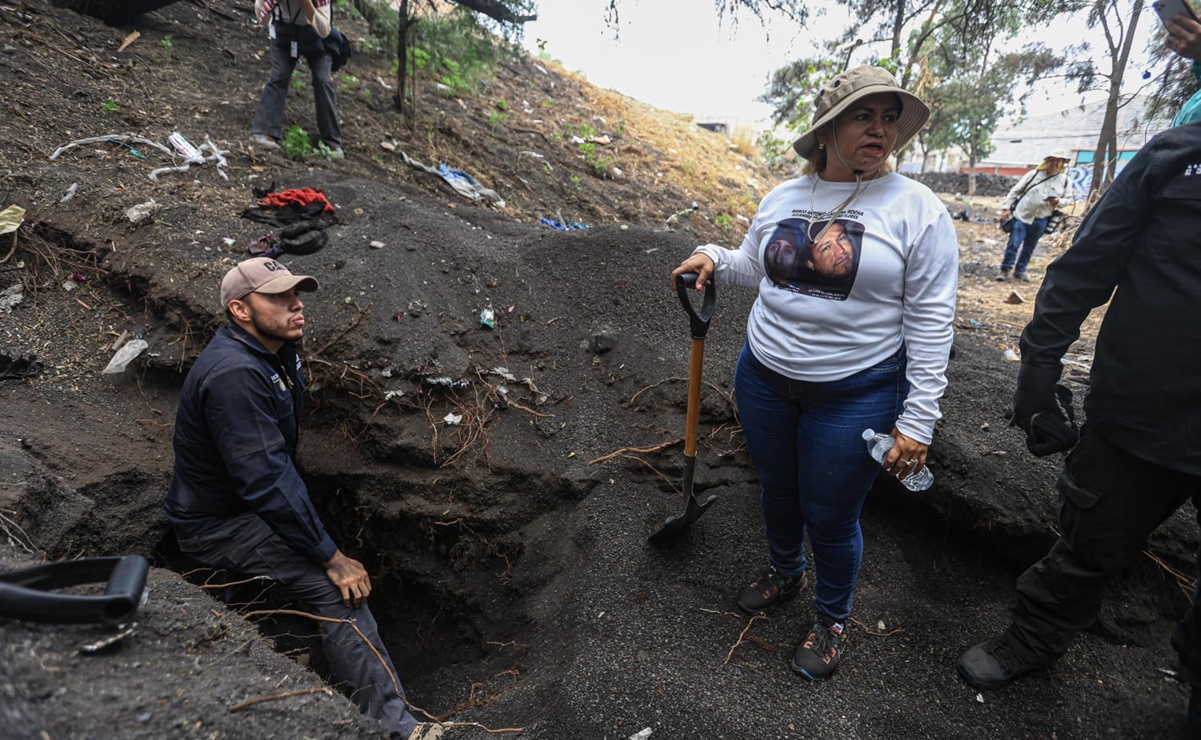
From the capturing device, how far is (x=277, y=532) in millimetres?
2361

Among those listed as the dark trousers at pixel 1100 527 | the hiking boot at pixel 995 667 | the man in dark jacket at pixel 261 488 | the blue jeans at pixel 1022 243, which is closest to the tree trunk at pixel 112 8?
the man in dark jacket at pixel 261 488

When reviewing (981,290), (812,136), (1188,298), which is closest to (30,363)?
(812,136)

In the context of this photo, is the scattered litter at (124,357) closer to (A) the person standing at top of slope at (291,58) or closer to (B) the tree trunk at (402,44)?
(A) the person standing at top of slope at (291,58)

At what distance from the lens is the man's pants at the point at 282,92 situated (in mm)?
5035

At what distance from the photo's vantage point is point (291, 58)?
16.5 ft

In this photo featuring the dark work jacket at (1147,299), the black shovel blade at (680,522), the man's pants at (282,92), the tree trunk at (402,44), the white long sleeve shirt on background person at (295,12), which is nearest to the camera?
the dark work jacket at (1147,299)

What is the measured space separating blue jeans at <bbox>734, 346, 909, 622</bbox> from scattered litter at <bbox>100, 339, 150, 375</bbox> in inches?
133

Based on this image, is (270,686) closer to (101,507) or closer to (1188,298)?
(101,507)

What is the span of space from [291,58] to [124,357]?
3.06 meters

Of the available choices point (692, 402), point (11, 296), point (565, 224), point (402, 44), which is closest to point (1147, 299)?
point (692, 402)

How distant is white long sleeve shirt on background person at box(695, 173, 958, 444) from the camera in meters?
1.68

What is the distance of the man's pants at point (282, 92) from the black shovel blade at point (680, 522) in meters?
4.93

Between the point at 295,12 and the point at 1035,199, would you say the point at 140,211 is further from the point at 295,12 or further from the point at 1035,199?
the point at 1035,199

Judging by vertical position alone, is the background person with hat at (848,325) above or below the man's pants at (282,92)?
below
